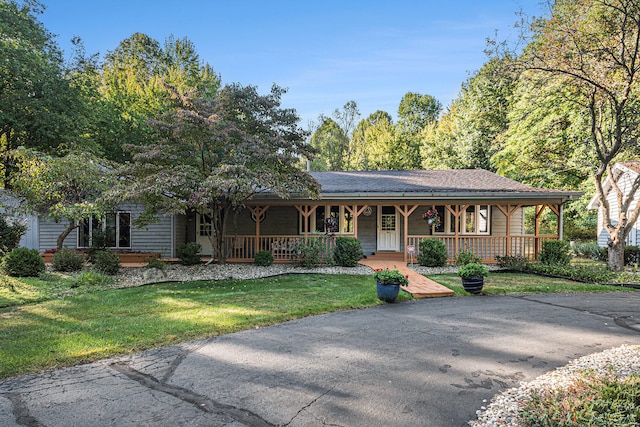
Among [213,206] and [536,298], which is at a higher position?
[213,206]

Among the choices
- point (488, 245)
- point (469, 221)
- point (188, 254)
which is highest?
point (469, 221)

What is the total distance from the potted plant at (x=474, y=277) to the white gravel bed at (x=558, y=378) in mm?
3709

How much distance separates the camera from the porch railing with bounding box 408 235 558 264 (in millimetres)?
13578

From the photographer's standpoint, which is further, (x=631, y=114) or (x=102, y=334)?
(x=631, y=114)

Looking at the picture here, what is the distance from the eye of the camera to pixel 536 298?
8.45 metres

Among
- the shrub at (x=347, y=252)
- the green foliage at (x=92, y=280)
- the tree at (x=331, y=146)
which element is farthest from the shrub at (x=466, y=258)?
the tree at (x=331, y=146)

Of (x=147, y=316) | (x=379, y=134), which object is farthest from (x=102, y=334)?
(x=379, y=134)

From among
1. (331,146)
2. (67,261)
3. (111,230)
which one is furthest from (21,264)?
(331,146)

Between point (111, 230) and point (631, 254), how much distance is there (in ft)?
71.7

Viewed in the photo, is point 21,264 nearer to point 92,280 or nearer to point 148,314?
point 92,280

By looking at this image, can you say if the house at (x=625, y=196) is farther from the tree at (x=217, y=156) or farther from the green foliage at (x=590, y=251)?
the tree at (x=217, y=156)

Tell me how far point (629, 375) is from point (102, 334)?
6630 mm

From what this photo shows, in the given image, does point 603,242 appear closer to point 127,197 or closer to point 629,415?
point 629,415

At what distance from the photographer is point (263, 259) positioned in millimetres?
Answer: 13188
